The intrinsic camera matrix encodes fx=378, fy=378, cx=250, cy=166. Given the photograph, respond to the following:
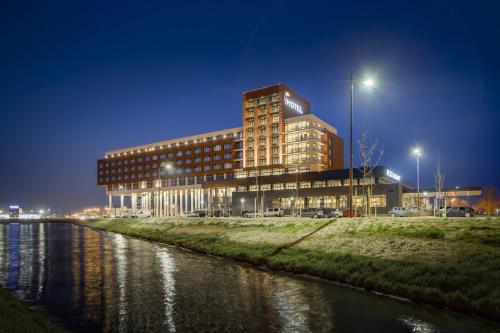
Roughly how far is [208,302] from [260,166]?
98.1 m

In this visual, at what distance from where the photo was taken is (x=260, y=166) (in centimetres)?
11431

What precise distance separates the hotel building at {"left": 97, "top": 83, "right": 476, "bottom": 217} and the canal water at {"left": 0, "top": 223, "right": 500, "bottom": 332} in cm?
5494

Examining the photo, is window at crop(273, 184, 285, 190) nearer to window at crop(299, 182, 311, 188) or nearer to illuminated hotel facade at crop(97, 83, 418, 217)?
illuminated hotel facade at crop(97, 83, 418, 217)

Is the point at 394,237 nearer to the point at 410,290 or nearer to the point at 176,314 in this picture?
the point at 410,290

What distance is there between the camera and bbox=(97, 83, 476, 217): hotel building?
297ft

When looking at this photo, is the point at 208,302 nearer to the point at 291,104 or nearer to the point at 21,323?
the point at 21,323

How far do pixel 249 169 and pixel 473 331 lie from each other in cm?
10443

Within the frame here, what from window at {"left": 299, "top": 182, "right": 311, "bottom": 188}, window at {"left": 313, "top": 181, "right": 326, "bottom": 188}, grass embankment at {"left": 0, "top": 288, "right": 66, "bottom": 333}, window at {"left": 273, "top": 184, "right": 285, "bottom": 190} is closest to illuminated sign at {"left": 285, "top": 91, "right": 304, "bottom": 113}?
window at {"left": 273, "top": 184, "right": 285, "bottom": 190}

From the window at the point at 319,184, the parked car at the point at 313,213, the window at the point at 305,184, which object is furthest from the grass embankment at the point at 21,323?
the window at the point at 305,184

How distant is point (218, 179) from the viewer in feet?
387

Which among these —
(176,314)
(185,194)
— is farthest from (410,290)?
(185,194)

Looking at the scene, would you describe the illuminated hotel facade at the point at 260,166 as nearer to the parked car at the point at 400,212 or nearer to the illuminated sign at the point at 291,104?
the illuminated sign at the point at 291,104

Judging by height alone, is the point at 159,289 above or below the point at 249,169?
below

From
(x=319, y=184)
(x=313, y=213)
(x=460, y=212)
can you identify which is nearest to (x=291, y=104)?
(x=319, y=184)
